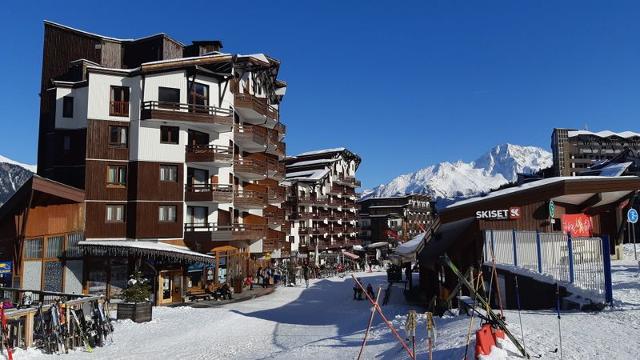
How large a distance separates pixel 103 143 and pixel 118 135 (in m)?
1.15

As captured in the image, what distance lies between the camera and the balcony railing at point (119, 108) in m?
34.5

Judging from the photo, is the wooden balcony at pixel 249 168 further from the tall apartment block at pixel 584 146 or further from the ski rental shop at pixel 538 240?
the tall apartment block at pixel 584 146

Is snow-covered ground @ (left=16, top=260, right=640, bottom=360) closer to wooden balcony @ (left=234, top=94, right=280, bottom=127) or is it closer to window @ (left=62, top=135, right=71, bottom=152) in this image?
window @ (left=62, top=135, right=71, bottom=152)

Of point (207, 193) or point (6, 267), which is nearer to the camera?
point (6, 267)

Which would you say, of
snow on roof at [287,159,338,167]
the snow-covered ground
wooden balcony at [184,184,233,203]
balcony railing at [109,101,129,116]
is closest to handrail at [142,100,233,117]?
balcony railing at [109,101,129,116]

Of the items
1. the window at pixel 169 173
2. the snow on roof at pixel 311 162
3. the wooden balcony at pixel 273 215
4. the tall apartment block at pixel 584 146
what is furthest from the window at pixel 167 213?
the tall apartment block at pixel 584 146

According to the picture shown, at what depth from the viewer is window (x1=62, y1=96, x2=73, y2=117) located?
119ft

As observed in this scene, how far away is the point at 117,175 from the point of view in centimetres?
3444

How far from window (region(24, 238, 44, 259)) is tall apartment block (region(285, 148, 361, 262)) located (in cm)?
4380

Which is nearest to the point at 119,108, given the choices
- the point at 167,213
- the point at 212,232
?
the point at 167,213

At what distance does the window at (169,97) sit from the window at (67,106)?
23.4ft

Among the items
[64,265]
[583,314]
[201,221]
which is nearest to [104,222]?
[64,265]

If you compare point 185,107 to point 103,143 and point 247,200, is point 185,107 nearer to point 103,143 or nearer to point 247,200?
point 103,143

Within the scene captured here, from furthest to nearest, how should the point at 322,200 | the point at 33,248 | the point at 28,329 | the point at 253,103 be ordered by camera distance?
the point at 322,200 → the point at 253,103 → the point at 33,248 → the point at 28,329
